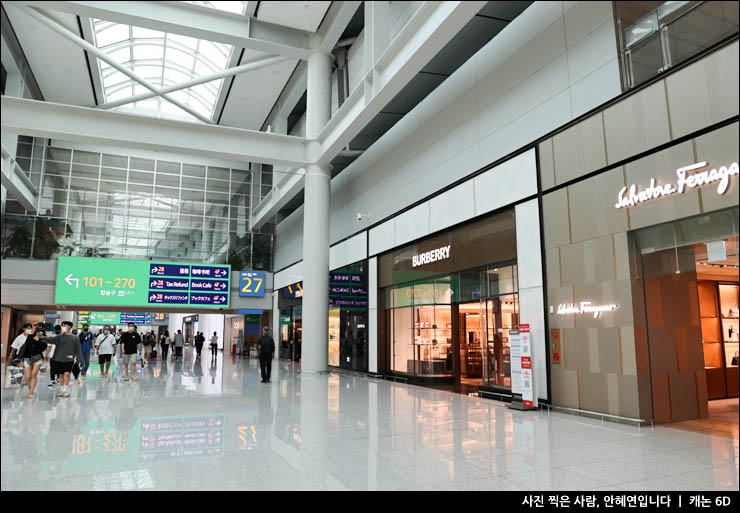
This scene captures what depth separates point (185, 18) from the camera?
7.39 m

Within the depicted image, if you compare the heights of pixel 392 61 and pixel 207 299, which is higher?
pixel 392 61

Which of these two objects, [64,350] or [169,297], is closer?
[64,350]

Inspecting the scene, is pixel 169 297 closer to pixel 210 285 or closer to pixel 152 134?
pixel 210 285

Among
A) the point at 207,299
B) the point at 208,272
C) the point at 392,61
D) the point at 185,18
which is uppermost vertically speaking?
the point at 392,61

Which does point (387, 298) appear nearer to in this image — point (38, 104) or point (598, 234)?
point (598, 234)

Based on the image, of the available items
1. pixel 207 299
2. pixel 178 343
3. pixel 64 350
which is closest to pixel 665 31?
pixel 64 350

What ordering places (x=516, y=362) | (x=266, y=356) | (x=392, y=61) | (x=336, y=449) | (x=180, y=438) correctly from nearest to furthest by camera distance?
(x=336, y=449)
(x=180, y=438)
(x=516, y=362)
(x=392, y=61)
(x=266, y=356)

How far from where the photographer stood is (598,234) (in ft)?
28.2

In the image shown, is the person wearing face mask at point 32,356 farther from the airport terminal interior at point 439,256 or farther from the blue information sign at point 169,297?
the blue information sign at point 169,297

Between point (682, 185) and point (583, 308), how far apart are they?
2.68m

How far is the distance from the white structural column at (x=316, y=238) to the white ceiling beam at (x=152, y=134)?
0.86 m

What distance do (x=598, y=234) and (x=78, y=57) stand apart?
61.6 feet

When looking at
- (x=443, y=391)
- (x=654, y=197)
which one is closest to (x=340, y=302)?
(x=443, y=391)

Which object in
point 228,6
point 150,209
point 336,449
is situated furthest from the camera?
point 150,209
